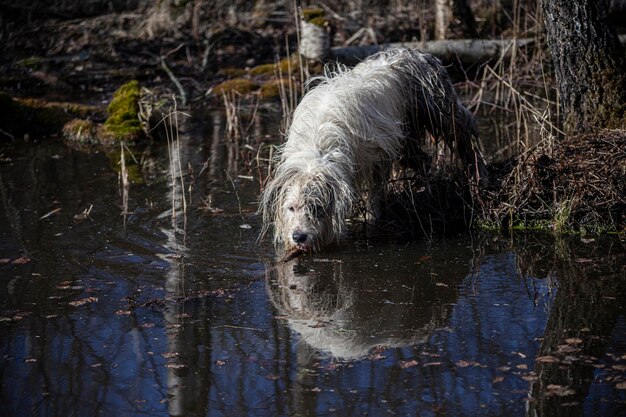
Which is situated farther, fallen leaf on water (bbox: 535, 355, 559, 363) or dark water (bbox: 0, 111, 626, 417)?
fallen leaf on water (bbox: 535, 355, 559, 363)

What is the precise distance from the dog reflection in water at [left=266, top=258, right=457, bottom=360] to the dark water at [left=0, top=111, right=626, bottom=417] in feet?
0.05

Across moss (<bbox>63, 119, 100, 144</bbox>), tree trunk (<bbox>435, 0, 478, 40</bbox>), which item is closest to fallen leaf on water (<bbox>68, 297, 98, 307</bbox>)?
moss (<bbox>63, 119, 100, 144</bbox>)

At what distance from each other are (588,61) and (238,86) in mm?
7116

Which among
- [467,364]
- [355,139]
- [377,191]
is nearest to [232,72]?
[377,191]

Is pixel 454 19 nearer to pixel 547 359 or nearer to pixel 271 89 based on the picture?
pixel 271 89

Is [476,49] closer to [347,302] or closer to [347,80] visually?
[347,80]

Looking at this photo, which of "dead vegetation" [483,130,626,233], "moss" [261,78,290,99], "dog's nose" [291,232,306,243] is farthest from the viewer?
"moss" [261,78,290,99]

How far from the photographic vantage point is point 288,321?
521cm

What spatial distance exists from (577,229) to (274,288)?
2.48 meters

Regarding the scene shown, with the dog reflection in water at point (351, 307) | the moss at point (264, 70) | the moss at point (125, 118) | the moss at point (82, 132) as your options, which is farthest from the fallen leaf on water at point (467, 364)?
the moss at point (264, 70)

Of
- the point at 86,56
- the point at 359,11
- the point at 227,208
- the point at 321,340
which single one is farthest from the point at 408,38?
the point at 321,340

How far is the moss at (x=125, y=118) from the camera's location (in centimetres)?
1097

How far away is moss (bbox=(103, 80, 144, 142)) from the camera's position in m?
11.0

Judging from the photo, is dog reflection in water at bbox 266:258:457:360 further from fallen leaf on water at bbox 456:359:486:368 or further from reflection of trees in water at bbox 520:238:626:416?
reflection of trees in water at bbox 520:238:626:416
